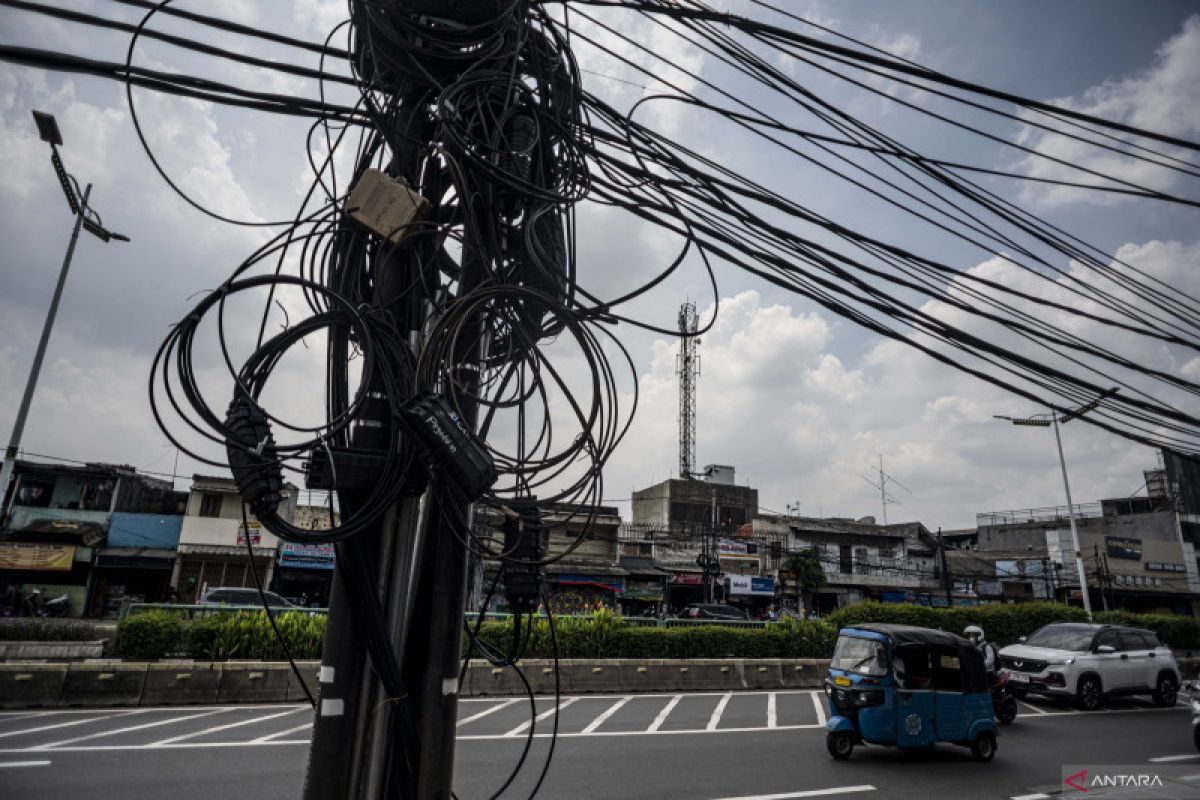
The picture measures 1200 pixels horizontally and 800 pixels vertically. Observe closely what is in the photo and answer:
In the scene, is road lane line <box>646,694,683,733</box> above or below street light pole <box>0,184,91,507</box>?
below

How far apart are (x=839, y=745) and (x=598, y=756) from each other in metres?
3.45

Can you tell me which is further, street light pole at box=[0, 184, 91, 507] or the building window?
the building window

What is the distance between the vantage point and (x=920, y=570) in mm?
43719

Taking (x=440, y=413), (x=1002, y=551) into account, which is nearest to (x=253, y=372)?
(x=440, y=413)

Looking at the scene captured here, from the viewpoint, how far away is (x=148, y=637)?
39.5 feet

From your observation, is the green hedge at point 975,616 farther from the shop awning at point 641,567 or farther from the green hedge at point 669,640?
the shop awning at point 641,567

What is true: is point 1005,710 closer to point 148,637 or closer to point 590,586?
point 148,637

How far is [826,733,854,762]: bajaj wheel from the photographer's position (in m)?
8.90

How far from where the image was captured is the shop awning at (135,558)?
27.8 m

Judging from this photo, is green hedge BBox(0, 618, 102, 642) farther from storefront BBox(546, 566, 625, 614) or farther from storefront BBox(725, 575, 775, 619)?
storefront BBox(725, 575, 775, 619)

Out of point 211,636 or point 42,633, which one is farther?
point 42,633

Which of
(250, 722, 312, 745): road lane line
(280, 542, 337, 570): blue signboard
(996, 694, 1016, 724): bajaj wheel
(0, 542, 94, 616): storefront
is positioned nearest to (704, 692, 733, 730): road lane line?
(996, 694, 1016, 724): bajaj wheel

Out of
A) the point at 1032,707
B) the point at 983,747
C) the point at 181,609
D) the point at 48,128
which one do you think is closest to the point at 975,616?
the point at 1032,707

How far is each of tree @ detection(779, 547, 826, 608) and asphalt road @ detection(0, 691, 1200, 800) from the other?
26491 millimetres
